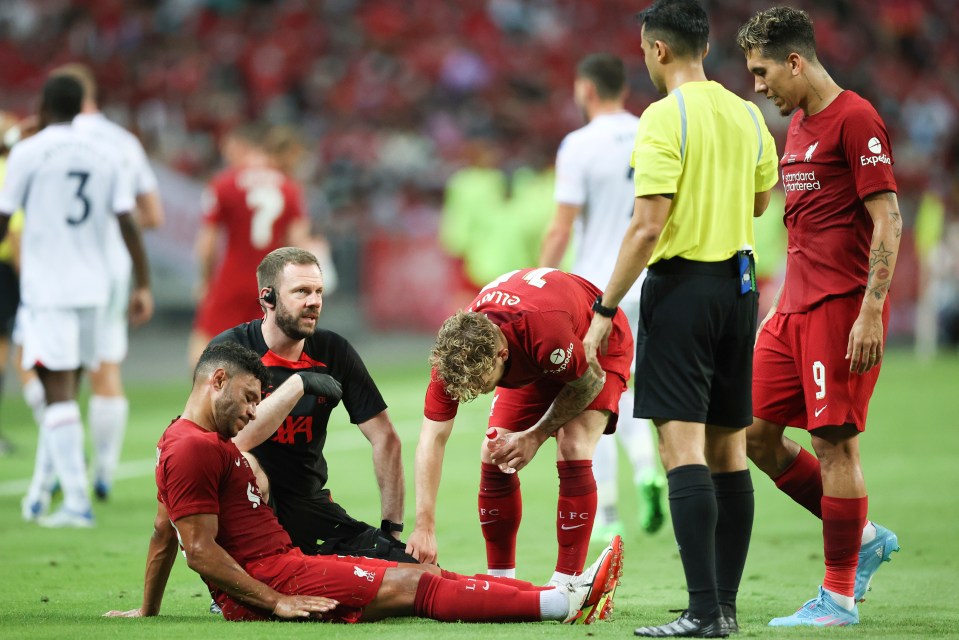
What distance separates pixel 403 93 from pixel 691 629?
21.8 metres

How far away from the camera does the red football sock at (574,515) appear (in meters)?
5.65

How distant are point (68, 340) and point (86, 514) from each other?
1.04 metres

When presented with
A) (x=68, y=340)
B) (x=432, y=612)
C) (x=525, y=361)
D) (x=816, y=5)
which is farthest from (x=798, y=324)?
(x=816, y=5)

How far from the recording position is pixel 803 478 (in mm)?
5957

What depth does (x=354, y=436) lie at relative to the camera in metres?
13.2

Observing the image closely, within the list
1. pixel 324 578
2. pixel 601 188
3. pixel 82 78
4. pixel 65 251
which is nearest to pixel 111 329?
pixel 65 251

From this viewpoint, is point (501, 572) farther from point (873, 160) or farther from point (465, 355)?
point (873, 160)

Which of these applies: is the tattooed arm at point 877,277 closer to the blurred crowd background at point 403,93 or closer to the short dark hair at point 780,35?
the short dark hair at point 780,35

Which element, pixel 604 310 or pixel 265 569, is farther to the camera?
pixel 265 569

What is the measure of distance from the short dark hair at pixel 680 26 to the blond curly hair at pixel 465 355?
1273 millimetres

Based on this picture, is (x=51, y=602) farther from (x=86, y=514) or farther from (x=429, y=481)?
(x=86, y=514)

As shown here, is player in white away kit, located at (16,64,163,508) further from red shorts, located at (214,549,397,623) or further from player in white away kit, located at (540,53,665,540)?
red shorts, located at (214,549,397,623)

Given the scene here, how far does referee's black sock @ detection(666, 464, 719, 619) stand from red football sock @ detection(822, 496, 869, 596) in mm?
680

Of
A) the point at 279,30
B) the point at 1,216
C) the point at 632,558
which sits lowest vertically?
the point at 632,558
